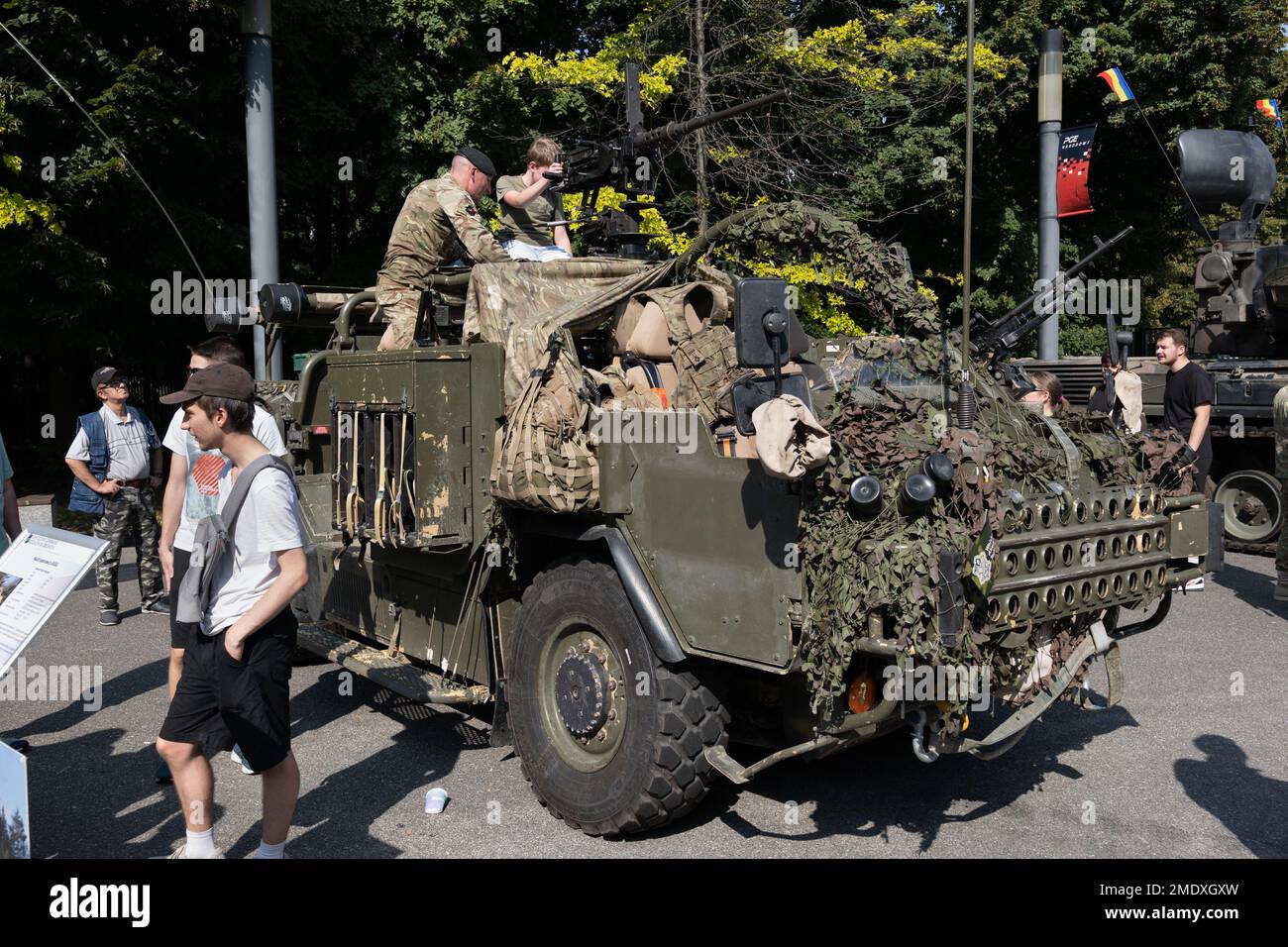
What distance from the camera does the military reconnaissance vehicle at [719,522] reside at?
4.02m

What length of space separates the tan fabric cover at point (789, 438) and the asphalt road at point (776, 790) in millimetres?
1716

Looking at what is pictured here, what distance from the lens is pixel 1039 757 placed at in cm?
576

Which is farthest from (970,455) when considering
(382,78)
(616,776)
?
(382,78)

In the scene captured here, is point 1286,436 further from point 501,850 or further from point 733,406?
point 501,850

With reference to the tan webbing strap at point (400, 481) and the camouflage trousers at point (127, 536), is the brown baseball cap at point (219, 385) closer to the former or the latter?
the tan webbing strap at point (400, 481)

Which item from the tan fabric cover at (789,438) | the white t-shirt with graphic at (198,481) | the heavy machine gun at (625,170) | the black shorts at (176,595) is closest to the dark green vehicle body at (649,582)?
the tan fabric cover at (789,438)

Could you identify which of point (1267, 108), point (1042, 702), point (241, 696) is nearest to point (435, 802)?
point (241, 696)

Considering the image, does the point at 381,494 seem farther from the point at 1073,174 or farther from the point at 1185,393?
the point at 1073,174

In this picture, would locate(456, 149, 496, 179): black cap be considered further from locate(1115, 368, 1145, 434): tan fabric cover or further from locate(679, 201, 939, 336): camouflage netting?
locate(1115, 368, 1145, 434): tan fabric cover

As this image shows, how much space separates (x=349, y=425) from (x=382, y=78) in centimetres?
Result: 1236

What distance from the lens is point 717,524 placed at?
435 centimetres

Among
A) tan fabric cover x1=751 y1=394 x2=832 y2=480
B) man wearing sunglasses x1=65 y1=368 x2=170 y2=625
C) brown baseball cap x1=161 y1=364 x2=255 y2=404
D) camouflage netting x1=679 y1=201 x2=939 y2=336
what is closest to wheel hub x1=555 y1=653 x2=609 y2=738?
tan fabric cover x1=751 y1=394 x2=832 y2=480

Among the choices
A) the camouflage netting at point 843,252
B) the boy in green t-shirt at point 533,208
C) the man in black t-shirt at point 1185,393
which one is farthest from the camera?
the man in black t-shirt at point 1185,393

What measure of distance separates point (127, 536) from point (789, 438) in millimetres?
7006
